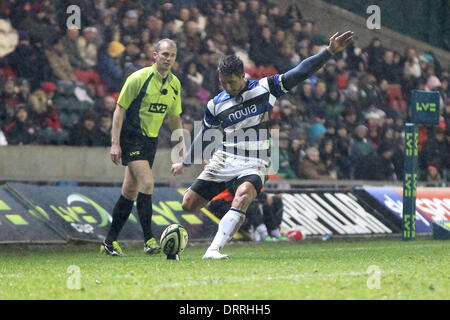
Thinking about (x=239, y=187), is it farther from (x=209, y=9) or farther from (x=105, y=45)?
(x=209, y=9)

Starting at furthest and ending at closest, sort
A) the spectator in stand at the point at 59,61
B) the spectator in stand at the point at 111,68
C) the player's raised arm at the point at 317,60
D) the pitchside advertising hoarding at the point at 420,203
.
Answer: the pitchside advertising hoarding at the point at 420,203 < the spectator in stand at the point at 111,68 < the spectator in stand at the point at 59,61 < the player's raised arm at the point at 317,60

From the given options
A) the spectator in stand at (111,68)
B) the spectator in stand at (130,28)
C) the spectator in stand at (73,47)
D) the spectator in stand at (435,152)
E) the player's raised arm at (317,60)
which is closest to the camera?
the player's raised arm at (317,60)

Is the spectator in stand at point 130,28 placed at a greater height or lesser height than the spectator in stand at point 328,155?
greater

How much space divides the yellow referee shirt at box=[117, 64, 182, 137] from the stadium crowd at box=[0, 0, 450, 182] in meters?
3.81

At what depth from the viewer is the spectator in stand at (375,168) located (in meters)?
18.3

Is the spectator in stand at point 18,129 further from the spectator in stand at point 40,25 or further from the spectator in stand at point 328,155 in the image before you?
the spectator in stand at point 328,155

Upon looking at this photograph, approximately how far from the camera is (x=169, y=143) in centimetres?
1587

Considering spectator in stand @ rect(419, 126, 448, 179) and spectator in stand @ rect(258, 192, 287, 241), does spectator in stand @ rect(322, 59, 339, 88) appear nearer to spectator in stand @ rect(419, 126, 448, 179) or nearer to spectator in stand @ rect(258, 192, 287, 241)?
spectator in stand @ rect(419, 126, 448, 179)

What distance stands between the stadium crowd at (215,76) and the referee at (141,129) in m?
3.79

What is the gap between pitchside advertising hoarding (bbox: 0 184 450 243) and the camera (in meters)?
12.4

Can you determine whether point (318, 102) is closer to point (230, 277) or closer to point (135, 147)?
point (135, 147)

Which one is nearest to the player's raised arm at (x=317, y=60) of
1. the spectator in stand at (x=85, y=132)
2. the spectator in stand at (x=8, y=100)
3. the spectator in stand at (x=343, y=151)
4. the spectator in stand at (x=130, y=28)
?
the spectator in stand at (x=85, y=132)

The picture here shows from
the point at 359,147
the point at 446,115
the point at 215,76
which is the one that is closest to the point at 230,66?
the point at 215,76

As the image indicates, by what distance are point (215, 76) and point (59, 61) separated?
3273 millimetres
